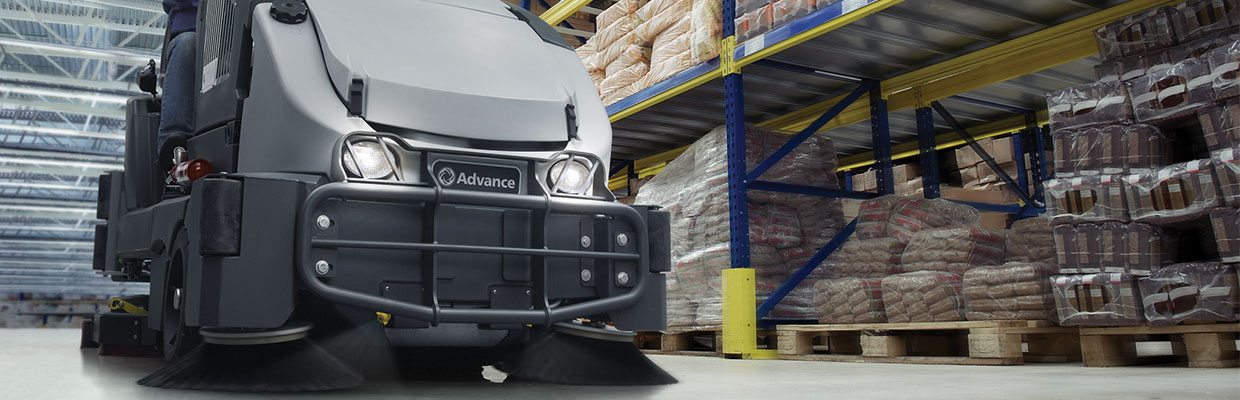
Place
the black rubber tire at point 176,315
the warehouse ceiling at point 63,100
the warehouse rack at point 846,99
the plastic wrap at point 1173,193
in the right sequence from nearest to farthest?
the black rubber tire at point 176,315, the plastic wrap at point 1173,193, the warehouse rack at point 846,99, the warehouse ceiling at point 63,100

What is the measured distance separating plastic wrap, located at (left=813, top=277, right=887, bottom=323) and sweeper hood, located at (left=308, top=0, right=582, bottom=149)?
2.85m

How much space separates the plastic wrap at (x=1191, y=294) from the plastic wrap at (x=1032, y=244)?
121 cm

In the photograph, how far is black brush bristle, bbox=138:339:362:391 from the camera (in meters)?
2.82

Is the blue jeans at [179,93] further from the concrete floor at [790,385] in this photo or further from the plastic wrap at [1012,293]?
the plastic wrap at [1012,293]

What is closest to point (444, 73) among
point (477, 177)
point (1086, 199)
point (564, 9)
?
point (477, 177)

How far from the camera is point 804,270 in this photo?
21.1 ft

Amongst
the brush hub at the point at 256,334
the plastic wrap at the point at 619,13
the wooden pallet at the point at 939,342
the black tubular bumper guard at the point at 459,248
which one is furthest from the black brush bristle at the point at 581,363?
the plastic wrap at the point at 619,13

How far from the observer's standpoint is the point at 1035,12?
229 inches

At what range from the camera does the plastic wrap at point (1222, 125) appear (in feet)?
13.5

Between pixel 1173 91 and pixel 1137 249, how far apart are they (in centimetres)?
73

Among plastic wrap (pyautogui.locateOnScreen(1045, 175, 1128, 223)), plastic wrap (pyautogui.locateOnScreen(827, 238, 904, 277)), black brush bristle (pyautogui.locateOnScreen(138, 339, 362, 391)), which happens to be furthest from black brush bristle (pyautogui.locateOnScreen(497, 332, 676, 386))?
plastic wrap (pyautogui.locateOnScreen(827, 238, 904, 277))

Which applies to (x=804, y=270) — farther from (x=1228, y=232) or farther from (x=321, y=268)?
(x=321, y=268)

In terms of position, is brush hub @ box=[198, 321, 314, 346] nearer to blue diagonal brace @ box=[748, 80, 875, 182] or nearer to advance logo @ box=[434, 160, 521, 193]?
advance logo @ box=[434, 160, 521, 193]

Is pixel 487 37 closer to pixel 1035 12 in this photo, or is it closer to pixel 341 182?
pixel 341 182
